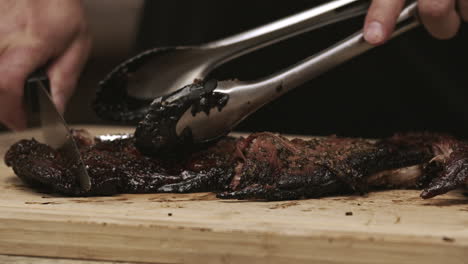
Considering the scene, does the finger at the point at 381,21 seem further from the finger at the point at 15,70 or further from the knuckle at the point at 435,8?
the finger at the point at 15,70

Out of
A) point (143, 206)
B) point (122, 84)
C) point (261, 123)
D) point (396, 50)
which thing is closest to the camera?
point (143, 206)

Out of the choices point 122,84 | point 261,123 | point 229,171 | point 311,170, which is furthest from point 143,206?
point 261,123

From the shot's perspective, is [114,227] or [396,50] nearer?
[114,227]

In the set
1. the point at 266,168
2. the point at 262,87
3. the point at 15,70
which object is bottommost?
the point at 266,168

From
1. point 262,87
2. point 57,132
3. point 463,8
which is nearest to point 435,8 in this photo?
point 463,8

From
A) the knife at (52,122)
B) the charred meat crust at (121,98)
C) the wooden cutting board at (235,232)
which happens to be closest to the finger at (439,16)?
the wooden cutting board at (235,232)

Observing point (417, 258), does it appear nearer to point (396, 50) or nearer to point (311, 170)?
point (311, 170)

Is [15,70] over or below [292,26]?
below

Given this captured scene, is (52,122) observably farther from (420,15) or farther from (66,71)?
(420,15)
